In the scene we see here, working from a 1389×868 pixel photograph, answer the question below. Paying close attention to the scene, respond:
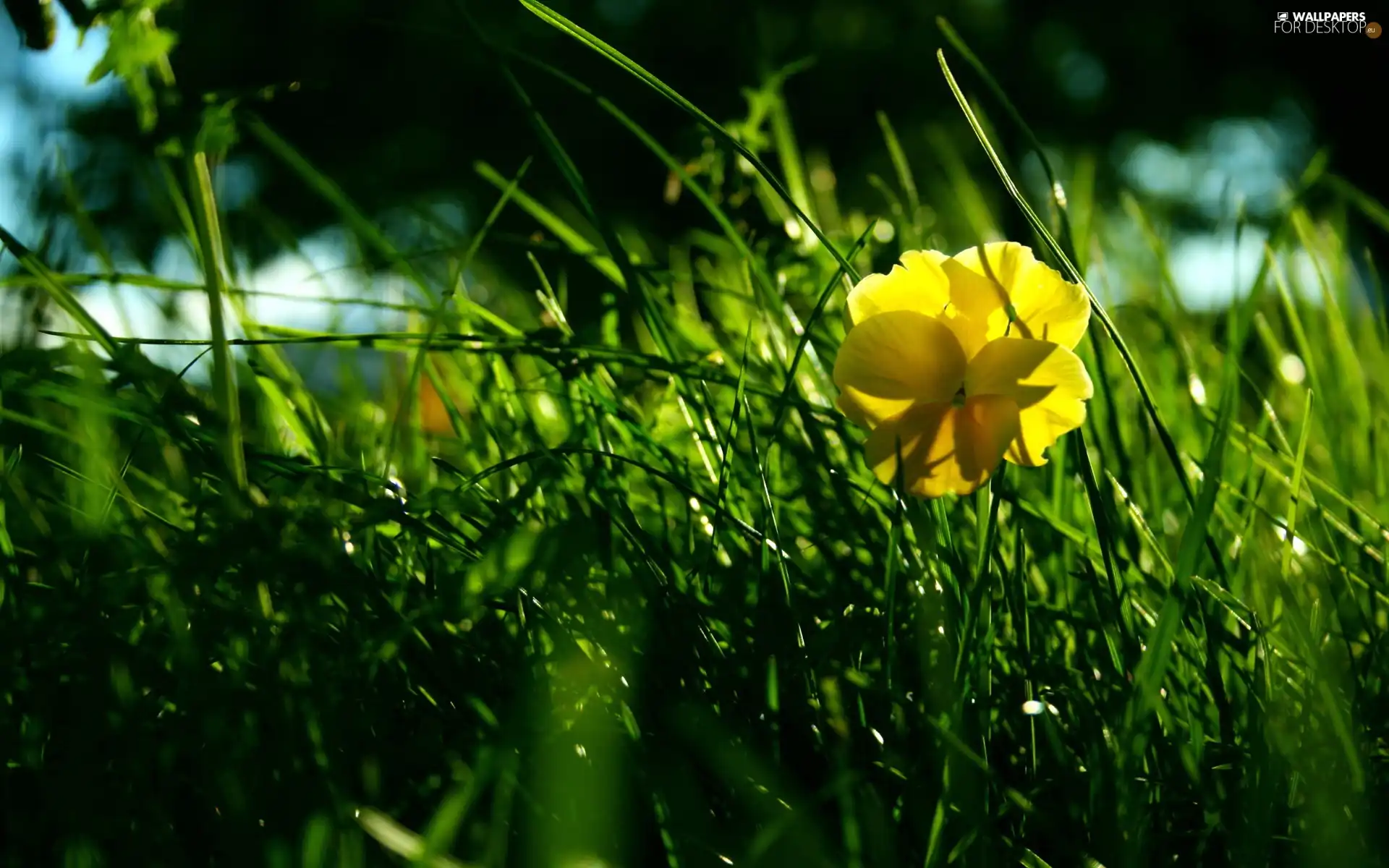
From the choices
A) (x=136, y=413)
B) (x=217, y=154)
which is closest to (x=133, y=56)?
(x=217, y=154)

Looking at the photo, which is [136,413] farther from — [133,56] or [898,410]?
[898,410]

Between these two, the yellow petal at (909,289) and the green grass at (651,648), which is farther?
the yellow petal at (909,289)

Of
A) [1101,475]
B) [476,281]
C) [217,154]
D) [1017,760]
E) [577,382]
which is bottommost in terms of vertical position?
[1017,760]

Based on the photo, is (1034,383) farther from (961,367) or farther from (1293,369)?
(1293,369)

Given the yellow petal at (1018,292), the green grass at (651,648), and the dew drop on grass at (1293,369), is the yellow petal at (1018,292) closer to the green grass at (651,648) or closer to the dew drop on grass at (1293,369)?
the green grass at (651,648)

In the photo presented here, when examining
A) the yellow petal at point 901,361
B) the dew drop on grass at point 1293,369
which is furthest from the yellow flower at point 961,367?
the dew drop on grass at point 1293,369

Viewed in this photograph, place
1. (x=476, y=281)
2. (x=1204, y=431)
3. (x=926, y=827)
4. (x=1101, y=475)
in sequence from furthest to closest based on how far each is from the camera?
(x=476, y=281) < (x=1204, y=431) < (x=1101, y=475) < (x=926, y=827)

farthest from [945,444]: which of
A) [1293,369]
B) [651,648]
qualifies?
[1293,369]

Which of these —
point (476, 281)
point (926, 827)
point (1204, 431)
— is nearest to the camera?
point (926, 827)
